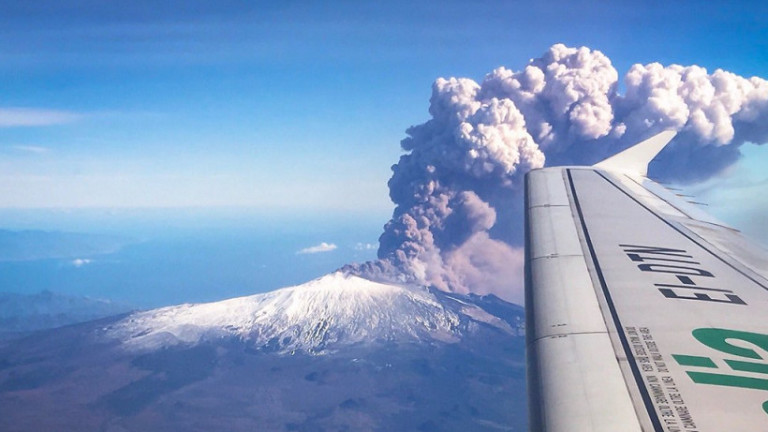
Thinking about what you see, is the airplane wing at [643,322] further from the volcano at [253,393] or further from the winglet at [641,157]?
the volcano at [253,393]

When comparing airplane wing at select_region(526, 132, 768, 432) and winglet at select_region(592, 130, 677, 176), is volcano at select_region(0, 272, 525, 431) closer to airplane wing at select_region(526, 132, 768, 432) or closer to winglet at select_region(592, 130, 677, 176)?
winglet at select_region(592, 130, 677, 176)

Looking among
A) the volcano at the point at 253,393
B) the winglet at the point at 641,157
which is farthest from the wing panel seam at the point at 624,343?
the volcano at the point at 253,393

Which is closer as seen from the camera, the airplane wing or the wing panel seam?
the wing panel seam

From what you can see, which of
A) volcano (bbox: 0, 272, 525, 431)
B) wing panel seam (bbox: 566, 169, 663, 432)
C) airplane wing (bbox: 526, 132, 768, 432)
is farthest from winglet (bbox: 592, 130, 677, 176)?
volcano (bbox: 0, 272, 525, 431)

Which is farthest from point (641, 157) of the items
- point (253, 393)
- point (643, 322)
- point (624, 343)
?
point (253, 393)

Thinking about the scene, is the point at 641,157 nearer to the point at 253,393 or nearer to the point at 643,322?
the point at 643,322
